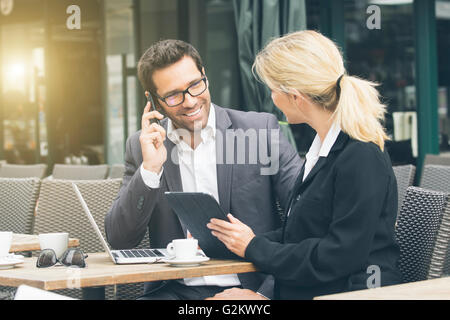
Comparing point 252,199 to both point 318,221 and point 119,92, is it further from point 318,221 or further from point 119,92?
point 119,92

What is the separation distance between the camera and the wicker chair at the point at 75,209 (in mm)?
3318

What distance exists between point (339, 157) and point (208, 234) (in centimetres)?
52

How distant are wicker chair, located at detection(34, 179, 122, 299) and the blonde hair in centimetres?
136

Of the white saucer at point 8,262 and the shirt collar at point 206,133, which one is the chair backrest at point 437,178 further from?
the white saucer at point 8,262

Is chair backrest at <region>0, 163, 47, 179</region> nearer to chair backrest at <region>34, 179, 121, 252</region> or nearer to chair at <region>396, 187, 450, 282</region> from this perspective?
chair backrest at <region>34, 179, 121, 252</region>

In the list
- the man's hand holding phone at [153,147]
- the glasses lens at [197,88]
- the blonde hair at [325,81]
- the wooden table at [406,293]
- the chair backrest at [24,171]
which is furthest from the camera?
the chair backrest at [24,171]

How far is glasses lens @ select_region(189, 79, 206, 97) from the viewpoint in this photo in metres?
2.66

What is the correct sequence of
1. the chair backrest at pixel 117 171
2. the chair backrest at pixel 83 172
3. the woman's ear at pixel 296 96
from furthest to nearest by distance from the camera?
the chair backrest at pixel 83 172 → the chair backrest at pixel 117 171 → the woman's ear at pixel 296 96

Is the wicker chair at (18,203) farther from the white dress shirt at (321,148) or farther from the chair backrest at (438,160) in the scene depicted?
the chair backrest at (438,160)

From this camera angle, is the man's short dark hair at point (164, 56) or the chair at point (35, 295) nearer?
the chair at point (35, 295)

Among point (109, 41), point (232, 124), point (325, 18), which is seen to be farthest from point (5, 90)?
point (232, 124)

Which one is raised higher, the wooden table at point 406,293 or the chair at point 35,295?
the chair at point 35,295

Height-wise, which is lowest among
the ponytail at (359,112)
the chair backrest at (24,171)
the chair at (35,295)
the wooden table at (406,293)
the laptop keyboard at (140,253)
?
the chair backrest at (24,171)

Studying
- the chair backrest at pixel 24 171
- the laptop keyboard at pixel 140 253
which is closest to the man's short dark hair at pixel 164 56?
the laptop keyboard at pixel 140 253
